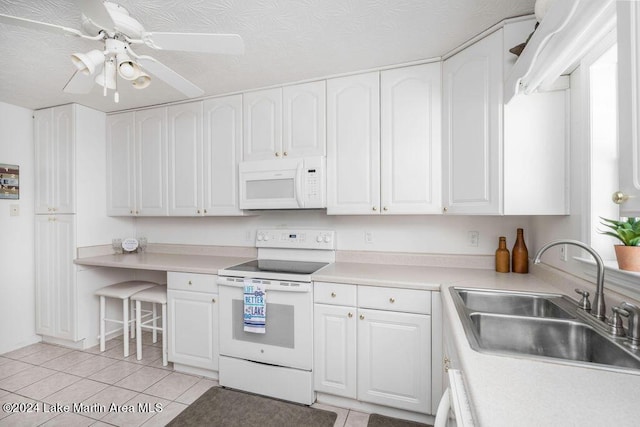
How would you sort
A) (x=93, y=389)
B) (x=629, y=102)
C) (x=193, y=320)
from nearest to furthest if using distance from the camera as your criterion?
(x=629, y=102), (x=93, y=389), (x=193, y=320)

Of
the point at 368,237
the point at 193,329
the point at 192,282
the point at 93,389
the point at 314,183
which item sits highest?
the point at 314,183

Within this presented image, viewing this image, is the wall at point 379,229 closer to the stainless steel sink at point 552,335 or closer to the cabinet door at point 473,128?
the cabinet door at point 473,128

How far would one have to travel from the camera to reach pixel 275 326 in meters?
2.01

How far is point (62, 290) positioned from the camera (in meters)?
2.76

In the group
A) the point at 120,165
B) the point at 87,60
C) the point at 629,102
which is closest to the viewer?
the point at 629,102

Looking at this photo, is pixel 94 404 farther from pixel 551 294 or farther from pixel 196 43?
pixel 551 294

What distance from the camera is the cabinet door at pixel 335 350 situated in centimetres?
186

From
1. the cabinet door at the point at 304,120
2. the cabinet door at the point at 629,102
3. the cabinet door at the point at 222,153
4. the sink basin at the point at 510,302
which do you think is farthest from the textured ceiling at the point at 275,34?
the sink basin at the point at 510,302

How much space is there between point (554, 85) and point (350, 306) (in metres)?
1.69

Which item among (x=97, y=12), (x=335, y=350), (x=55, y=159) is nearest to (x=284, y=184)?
(x=335, y=350)

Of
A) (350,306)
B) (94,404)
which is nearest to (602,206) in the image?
(350,306)

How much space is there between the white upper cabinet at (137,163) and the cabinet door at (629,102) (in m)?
3.06

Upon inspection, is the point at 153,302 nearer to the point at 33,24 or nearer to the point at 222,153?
the point at 222,153

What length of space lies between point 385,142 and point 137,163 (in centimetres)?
247
